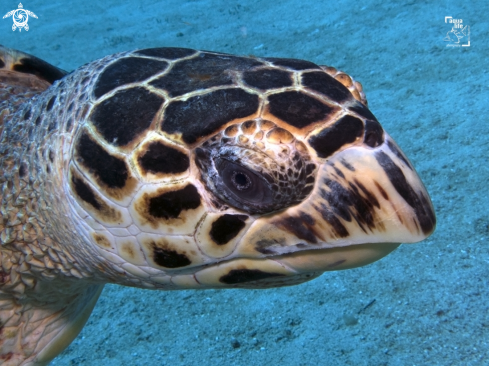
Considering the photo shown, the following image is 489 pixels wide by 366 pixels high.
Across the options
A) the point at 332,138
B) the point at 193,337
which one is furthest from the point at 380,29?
the point at 332,138

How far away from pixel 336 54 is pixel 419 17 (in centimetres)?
106

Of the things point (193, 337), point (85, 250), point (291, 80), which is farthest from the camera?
point (193, 337)

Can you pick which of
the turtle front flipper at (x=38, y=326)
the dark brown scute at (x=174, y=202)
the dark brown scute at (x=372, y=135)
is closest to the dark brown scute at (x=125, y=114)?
the dark brown scute at (x=174, y=202)

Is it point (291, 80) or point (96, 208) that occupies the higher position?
point (291, 80)

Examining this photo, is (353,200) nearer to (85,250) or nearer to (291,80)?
(291,80)

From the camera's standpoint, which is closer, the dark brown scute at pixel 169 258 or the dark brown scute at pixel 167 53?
the dark brown scute at pixel 169 258

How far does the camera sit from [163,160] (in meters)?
1.09

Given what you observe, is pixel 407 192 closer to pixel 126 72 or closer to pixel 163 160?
pixel 163 160

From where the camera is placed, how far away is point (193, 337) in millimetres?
2219

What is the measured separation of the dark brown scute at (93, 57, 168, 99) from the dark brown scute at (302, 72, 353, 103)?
0.43 m

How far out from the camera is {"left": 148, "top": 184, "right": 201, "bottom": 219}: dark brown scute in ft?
3.57

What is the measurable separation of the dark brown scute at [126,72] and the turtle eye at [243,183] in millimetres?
410

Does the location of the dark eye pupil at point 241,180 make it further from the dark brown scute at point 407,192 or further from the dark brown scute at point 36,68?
the dark brown scute at point 36,68

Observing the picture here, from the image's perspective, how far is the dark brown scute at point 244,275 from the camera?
1.17 m
